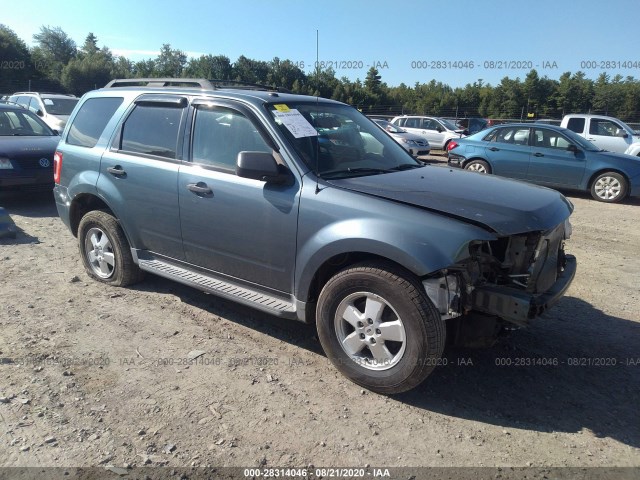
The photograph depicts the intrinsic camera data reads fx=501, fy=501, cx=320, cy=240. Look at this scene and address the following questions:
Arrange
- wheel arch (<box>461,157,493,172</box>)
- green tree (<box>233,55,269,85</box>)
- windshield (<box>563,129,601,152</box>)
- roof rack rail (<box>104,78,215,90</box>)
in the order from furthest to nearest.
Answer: green tree (<box>233,55,269,85</box>) → wheel arch (<box>461,157,493,172</box>) → windshield (<box>563,129,601,152</box>) → roof rack rail (<box>104,78,215,90</box>)

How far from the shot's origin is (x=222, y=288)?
4000 mm

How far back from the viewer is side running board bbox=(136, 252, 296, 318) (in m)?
3.66

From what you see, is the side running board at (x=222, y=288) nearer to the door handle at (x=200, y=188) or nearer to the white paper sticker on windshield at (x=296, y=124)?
the door handle at (x=200, y=188)

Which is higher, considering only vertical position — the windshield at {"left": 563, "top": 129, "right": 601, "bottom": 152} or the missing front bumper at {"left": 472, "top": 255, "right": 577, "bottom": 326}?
the windshield at {"left": 563, "top": 129, "right": 601, "bottom": 152}

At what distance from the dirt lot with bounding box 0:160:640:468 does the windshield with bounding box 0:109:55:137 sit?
18.3ft

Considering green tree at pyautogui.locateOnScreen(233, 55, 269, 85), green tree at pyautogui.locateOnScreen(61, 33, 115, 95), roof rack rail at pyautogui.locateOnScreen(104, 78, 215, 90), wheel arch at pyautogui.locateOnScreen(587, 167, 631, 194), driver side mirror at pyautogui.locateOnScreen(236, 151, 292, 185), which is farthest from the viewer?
green tree at pyautogui.locateOnScreen(61, 33, 115, 95)

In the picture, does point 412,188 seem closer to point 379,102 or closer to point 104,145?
point 104,145

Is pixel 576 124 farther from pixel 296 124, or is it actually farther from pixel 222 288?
pixel 222 288

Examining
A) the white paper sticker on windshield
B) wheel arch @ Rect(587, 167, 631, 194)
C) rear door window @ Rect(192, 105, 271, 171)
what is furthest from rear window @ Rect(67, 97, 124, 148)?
wheel arch @ Rect(587, 167, 631, 194)

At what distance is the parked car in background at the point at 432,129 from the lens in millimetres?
20969

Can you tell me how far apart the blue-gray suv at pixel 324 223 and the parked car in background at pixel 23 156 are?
4.01 m

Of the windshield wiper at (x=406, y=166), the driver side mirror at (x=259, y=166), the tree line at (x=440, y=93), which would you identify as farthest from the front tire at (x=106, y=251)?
the tree line at (x=440, y=93)

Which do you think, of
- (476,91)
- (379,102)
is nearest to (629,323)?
(379,102)

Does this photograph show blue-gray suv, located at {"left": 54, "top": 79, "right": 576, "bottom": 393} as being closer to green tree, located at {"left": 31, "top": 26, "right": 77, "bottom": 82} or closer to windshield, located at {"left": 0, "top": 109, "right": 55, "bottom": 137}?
windshield, located at {"left": 0, "top": 109, "right": 55, "bottom": 137}
